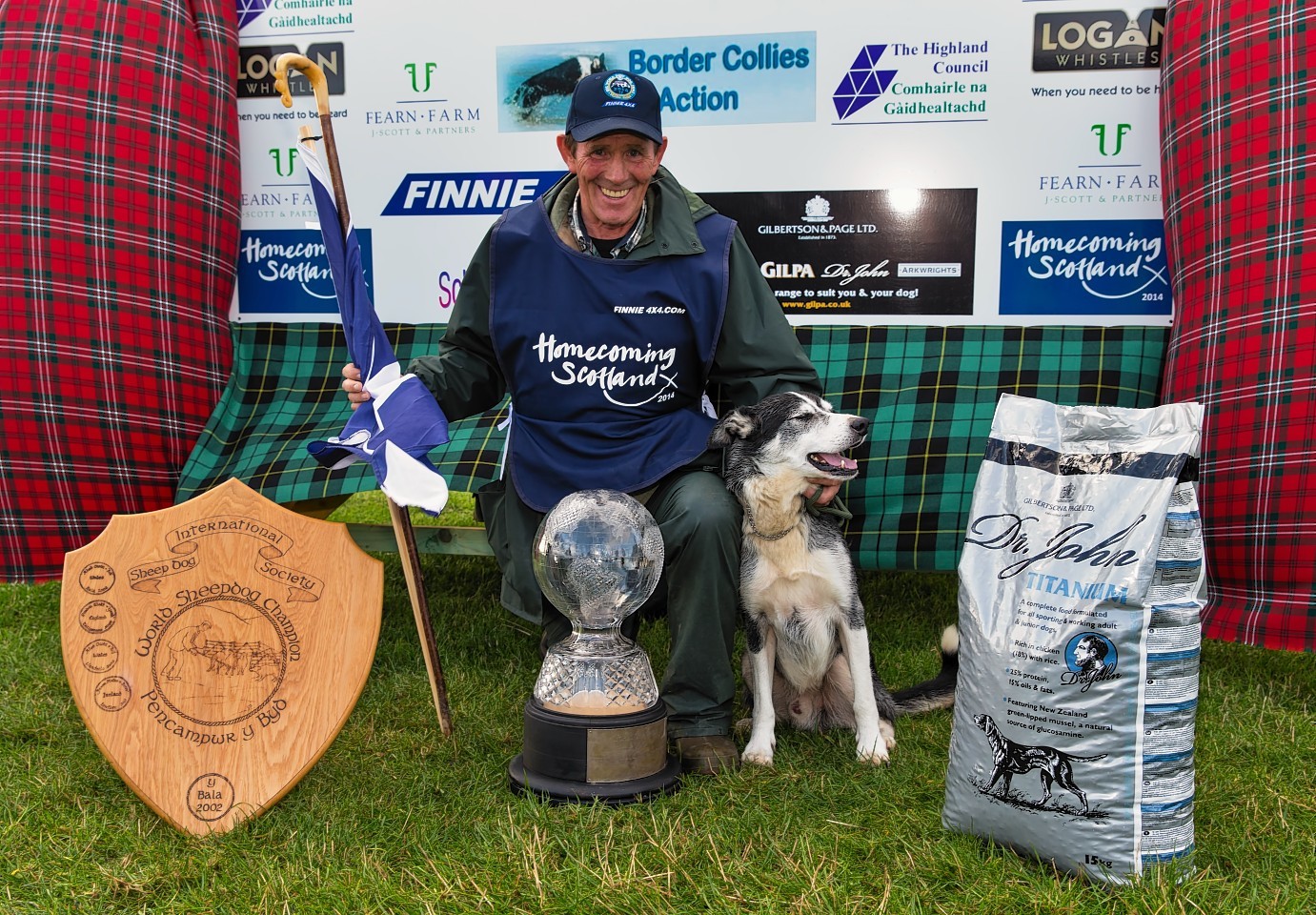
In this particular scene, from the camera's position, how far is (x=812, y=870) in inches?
80.7

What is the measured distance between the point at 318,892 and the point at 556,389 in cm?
143

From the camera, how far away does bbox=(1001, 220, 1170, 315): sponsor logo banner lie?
3514 millimetres

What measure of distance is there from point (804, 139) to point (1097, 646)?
2.30m

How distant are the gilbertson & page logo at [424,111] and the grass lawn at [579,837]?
207cm

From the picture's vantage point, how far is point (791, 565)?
2678 millimetres

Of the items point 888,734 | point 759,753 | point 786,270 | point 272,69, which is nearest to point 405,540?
point 759,753

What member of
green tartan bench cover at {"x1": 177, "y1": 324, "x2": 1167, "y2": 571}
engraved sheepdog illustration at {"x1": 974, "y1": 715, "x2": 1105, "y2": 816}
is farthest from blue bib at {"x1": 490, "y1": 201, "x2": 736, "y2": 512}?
engraved sheepdog illustration at {"x1": 974, "y1": 715, "x2": 1105, "y2": 816}

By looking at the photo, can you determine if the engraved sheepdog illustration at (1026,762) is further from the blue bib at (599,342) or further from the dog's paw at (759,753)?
the blue bib at (599,342)

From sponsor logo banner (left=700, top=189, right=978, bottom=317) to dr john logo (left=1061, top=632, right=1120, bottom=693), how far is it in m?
1.96

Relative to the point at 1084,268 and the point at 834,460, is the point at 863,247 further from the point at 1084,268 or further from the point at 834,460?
the point at 834,460

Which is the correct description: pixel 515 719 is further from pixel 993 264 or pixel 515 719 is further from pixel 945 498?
pixel 993 264

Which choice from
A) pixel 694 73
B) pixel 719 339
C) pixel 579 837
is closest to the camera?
pixel 579 837

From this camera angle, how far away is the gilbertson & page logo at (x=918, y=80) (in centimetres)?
353

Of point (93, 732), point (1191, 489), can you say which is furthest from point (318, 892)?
point (1191, 489)
